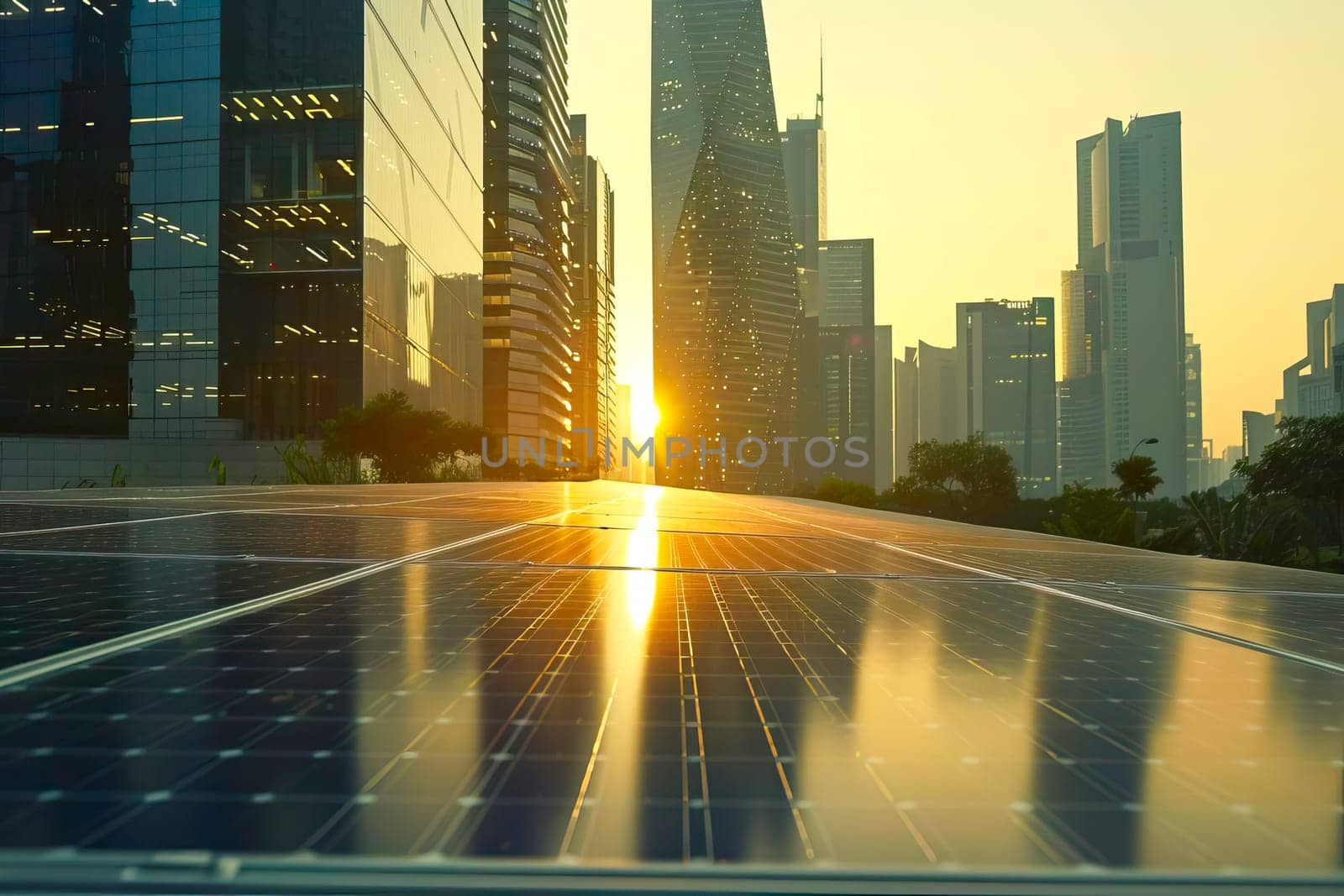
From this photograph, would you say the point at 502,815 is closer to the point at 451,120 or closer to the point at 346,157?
the point at 346,157

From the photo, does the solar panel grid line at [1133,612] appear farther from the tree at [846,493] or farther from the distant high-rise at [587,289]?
the distant high-rise at [587,289]

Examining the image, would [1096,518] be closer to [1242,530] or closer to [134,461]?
[1242,530]

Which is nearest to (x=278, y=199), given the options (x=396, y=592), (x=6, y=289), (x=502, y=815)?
(x=6, y=289)

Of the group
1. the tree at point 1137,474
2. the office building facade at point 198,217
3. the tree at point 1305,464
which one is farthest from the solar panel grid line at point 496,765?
the tree at point 1137,474

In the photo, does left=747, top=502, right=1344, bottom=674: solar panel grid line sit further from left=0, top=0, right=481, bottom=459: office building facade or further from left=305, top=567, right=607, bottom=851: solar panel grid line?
left=0, top=0, right=481, bottom=459: office building facade

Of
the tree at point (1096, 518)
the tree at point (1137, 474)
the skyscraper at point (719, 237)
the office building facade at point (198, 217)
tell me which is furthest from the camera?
the skyscraper at point (719, 237)

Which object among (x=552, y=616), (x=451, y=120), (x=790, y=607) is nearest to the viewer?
(x=552, y=616)
